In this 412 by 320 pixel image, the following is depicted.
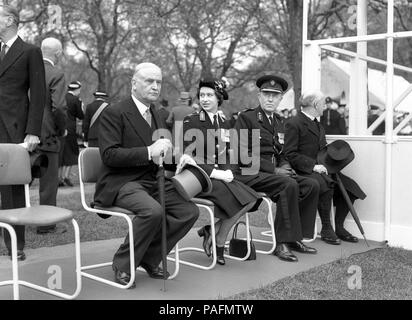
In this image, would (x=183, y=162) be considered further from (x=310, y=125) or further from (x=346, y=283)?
(x=310, y=125)

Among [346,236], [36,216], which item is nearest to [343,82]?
[346,236]

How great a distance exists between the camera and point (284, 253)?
5285 millimetres

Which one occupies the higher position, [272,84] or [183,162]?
[272,84]

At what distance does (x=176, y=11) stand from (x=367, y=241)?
41.4ft

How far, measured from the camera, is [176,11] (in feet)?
57.0

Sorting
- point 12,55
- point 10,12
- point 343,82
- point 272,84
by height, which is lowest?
point 272,84

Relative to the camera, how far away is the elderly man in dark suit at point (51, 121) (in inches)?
231

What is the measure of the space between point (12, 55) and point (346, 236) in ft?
12.6

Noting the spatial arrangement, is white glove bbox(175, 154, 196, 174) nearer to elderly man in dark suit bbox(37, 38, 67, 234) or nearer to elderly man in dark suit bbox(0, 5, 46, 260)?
elderly man in dark suit bbox(0, 5, 46, 260)

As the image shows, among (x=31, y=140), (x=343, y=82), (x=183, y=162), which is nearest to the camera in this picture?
(x=183, y=162)
